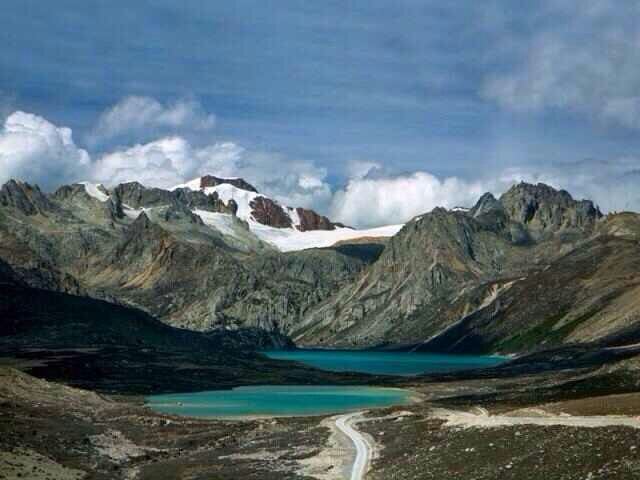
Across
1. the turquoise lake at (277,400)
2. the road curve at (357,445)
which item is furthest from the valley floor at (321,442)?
the turquoise lake at (277,400)

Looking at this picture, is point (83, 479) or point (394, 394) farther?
point (394, 394)

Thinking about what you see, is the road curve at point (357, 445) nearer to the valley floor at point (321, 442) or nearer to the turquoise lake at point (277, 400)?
the valley floor at point (321, 442)

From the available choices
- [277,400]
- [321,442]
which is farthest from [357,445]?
[277,400]

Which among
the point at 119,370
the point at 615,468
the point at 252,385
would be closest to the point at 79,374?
the point at 119,370

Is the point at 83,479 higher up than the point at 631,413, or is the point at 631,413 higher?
the point at 631,413

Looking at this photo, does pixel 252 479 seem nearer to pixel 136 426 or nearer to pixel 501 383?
pixel 136 426

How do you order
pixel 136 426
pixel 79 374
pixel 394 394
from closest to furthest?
1. pixel 136 426
2. pixel 394 394
3. pixel 79 374

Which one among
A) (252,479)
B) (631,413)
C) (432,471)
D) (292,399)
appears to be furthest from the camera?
(292,399)
